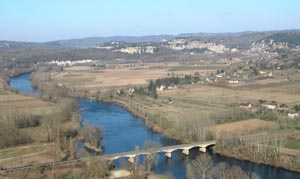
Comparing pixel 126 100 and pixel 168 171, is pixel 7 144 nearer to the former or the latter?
pixel 168 171

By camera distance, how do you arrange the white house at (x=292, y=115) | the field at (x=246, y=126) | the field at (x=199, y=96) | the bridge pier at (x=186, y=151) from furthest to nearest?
1. the field at (x=199, y=96)
2. the white house at (x=292, y=115)
3. the field at (x=246, y=126)
4. the bridge pier at (x=186, y=151)

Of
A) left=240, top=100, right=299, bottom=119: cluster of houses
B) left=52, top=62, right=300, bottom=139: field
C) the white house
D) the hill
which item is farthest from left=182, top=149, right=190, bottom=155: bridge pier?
the hill

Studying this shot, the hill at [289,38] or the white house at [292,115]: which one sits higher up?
the hill at [289,38]

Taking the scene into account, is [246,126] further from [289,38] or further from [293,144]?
[289,38]

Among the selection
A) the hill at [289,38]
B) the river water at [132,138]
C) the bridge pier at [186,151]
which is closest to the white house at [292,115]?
the river water at [132,138]

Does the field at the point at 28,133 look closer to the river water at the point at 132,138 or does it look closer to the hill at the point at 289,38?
the river water at the point at 132,138

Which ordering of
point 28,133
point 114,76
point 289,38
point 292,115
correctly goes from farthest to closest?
point 289,38, point 114,76, point 292,115, point 28,133

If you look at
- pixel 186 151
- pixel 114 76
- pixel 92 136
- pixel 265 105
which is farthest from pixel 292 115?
pixel 114 76

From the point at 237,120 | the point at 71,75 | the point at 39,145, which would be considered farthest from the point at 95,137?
the point at 71,75
